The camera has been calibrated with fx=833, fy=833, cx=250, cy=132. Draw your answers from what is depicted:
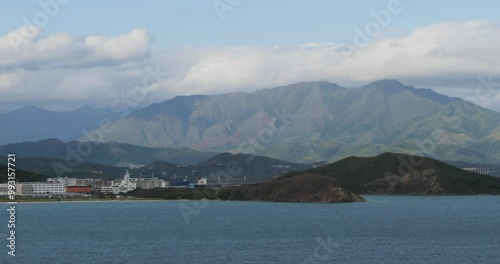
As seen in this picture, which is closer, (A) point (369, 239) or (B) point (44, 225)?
(A) point (369, 239)

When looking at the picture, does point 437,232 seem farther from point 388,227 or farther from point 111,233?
point 111,233

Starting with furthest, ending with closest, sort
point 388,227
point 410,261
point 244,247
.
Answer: point 388,227 → point 244,247 → point 410,261

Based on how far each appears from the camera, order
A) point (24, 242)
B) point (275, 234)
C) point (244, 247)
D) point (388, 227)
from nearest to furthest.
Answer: point (244, 247), point (24, 242), point (275, 234), point (388, 227)

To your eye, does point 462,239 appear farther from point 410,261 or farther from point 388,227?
point 410,261

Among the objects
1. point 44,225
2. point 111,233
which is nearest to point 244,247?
point 111,233

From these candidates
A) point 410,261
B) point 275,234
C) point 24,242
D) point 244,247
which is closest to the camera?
point 410,261

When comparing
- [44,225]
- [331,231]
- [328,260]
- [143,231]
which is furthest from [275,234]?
[44,225]
